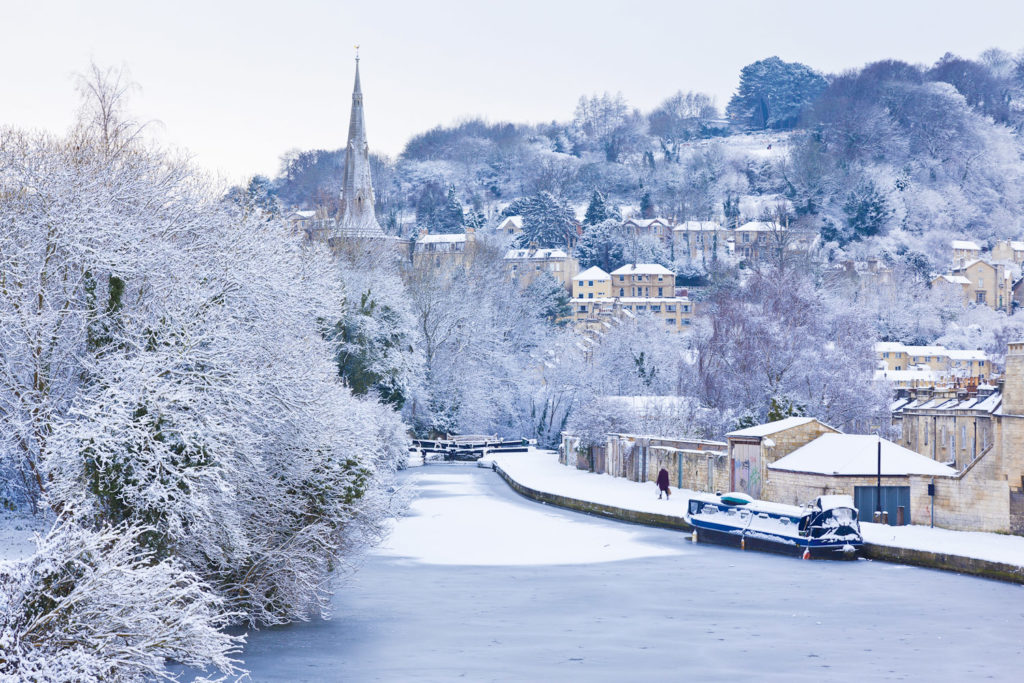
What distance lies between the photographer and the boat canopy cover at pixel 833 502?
91.8 feet

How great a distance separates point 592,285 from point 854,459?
9294cm

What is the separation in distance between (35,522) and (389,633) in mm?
5261

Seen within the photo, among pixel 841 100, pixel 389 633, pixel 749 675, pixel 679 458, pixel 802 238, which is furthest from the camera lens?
pixel 841 100

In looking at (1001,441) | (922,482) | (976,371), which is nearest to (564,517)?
(922,482)

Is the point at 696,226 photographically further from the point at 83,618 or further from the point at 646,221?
the point at 83,618

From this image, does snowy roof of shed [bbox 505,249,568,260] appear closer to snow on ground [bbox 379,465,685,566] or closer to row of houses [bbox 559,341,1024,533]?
row of houses [bbox 559,341,1024,533]

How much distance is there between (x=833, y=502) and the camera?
2816 centimetres

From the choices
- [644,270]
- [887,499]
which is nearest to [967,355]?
[644,270]

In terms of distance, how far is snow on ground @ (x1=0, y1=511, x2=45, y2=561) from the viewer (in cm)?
1739

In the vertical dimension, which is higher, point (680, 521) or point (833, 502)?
point (833, 502)

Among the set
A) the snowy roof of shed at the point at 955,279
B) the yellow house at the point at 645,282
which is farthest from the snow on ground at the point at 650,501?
the snowy roof of shed at the point at 955,279

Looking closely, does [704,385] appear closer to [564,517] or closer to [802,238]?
[564,517]

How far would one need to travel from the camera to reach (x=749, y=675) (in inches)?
648

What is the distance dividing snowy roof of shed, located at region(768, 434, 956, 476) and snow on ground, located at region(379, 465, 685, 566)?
4.60 m
